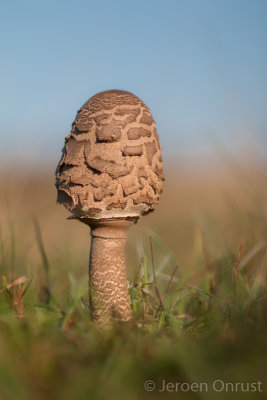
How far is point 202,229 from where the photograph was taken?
4324 mm

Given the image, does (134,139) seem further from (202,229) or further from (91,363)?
(91,363)

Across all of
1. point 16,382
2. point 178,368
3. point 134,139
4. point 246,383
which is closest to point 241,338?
point 246,383

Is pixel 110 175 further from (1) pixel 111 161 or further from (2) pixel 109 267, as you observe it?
(2) pixel 109 267

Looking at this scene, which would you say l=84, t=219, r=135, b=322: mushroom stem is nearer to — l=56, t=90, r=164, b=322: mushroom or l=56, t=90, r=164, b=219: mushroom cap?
l=56, t=90, r=164, b=322: mushroom

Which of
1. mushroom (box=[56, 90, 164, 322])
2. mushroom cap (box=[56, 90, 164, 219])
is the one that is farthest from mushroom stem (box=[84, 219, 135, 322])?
mushroom cap (box=[56, 90, 164, 219])

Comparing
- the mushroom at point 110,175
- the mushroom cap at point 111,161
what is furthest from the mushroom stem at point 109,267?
the mushroom cap at point 111,161

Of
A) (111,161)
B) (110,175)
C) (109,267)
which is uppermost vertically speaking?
(111,161)

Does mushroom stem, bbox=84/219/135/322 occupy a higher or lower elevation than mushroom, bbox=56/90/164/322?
lower

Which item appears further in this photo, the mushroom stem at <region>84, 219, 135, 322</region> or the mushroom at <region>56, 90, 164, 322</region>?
the mushroom stem at <region>84, 219, 135, 322</region>

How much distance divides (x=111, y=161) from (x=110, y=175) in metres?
0.12

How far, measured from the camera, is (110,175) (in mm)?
3166

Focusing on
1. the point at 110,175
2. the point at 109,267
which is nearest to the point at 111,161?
the point at 110,175

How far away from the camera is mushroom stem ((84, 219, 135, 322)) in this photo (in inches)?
136

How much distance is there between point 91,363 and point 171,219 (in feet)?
30.6
